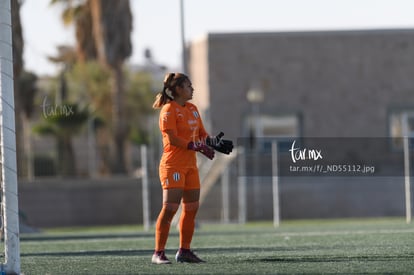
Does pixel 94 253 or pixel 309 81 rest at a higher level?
pixel 309 81

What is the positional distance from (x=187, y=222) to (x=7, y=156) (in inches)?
88.8

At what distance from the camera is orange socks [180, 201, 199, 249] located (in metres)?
11.3

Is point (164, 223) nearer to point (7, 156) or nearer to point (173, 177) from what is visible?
point (173, 177)

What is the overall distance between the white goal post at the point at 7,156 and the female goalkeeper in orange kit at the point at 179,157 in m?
1.82

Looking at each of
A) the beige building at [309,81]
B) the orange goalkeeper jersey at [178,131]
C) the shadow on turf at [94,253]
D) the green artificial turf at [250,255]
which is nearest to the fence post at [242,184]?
the beige building at [309,81]

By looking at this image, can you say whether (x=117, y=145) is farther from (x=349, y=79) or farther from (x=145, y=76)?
(x=145, y=76)

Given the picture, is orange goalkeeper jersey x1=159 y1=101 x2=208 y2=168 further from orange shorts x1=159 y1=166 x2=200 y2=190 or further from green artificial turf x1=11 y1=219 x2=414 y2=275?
green artificial turf x1=11 y1=219 x2=414 y2=275

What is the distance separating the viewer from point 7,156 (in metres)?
9.66

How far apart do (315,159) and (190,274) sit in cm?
831

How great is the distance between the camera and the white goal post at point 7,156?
9656 mm

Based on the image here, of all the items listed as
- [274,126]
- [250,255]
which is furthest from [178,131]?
[274,126]

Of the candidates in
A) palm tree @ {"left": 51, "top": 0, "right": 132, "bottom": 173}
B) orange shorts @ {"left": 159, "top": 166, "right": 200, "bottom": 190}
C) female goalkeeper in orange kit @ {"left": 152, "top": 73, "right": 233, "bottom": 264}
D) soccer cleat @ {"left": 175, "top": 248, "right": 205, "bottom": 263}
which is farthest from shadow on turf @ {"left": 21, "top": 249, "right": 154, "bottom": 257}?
palm tree @ {"left": 51, "top": 0, "right": 132, "bottom": 173}

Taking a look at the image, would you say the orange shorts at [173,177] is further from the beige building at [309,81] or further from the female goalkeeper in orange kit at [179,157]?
the beige building at [309,81]

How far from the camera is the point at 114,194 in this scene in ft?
116
